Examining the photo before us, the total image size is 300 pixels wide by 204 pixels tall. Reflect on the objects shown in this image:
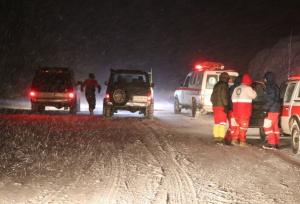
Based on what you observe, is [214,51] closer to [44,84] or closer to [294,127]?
[44,84]

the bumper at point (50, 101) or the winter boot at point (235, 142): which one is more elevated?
the bumper at point (50, 101)

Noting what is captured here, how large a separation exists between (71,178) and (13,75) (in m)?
35.9

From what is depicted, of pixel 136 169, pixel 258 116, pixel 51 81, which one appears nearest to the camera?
pixel 136 169

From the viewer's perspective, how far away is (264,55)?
3281 centimetres

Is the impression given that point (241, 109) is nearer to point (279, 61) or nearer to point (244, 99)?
point (244, 99)

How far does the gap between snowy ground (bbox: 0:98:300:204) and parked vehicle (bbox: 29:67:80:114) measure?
635cm

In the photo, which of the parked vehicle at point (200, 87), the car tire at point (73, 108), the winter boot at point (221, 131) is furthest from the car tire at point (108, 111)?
the winter boot at point (221, 131)

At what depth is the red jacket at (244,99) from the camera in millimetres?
12633

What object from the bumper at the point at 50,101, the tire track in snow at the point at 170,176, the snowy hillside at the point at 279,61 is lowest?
the tire track in snow at the point at 170,176

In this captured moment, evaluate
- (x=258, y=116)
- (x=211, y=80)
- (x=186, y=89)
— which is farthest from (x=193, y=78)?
(x=258, y=116)

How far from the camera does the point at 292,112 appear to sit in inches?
469

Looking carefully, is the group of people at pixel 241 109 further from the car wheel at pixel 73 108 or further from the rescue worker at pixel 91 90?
the rescue worker at pixel 91 90

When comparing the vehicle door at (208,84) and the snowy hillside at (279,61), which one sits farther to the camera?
the snowy hillside at (279,61)

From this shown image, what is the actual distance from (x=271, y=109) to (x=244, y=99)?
0.70 m
